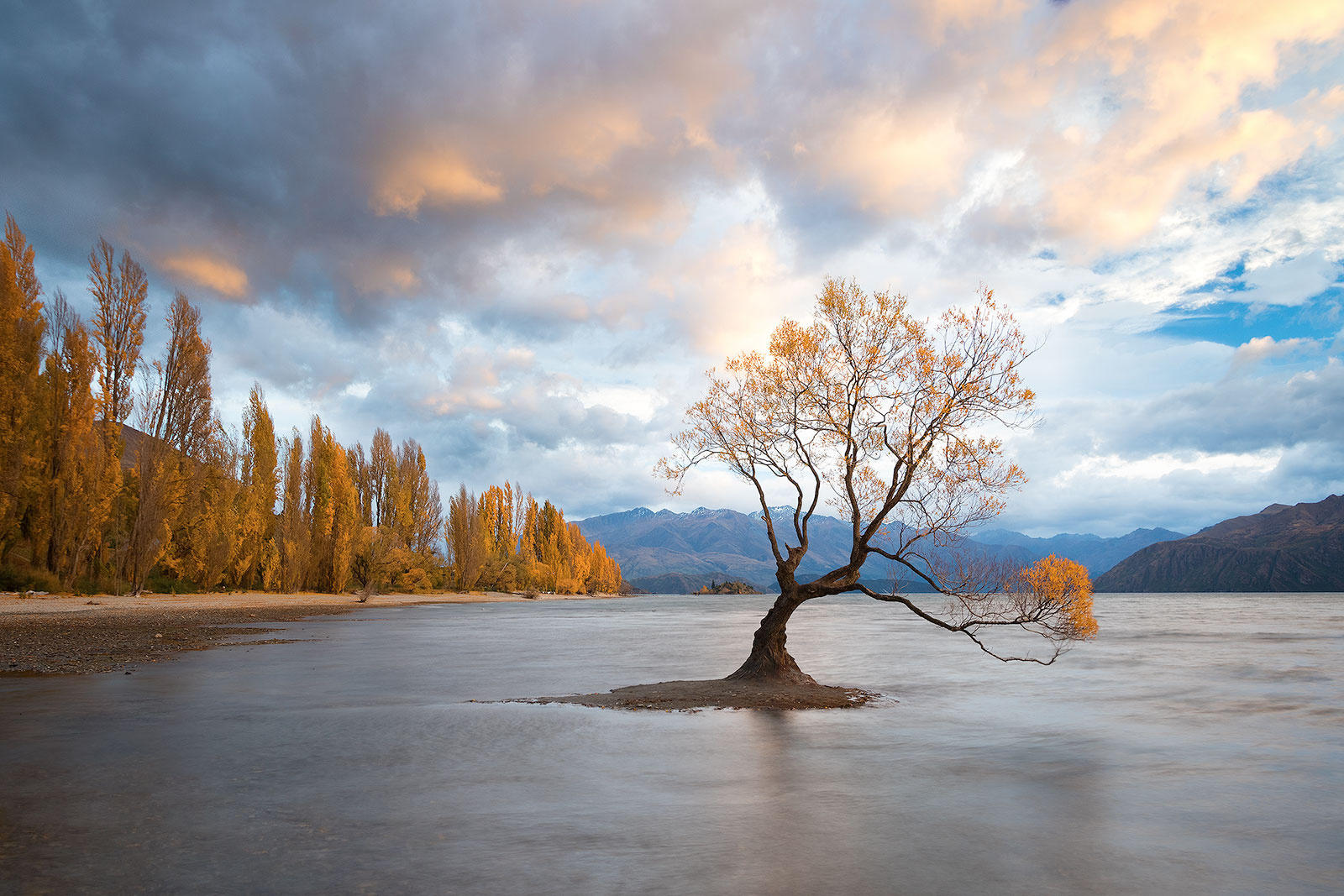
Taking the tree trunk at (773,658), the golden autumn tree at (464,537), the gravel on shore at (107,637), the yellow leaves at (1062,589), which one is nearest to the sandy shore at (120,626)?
the gravel on shore at (107,637)

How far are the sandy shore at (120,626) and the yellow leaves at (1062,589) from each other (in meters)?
22.5

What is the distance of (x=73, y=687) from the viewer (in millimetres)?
16328

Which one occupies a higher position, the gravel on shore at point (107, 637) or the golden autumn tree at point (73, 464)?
the golden autumn tree at point (73, 464)

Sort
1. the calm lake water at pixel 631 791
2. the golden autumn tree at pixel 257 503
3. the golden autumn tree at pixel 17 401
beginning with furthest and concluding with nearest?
the golden autumn tree at pixel 257 503 < the golden autumn tree at pixel 17 401 < the calm lake water at pixel 631 791

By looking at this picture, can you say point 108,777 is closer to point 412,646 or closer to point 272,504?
point 412,646

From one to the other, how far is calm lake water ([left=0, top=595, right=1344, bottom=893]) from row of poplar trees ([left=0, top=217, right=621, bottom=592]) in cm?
2636

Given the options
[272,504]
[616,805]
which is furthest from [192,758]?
[272,504]

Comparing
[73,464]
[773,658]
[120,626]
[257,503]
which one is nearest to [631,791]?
[773,658]

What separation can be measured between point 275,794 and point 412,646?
24615 millimetres

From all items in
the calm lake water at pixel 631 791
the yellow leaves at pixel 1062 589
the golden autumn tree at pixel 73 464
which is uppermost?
the golden autumn tree at pixel 73 464

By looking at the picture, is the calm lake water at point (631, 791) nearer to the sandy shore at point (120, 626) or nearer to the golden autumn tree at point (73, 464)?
the sandy shore at point (120, 626)

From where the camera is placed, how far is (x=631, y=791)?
9742 mm

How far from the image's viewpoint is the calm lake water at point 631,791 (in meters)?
6.85

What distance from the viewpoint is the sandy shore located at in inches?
809
